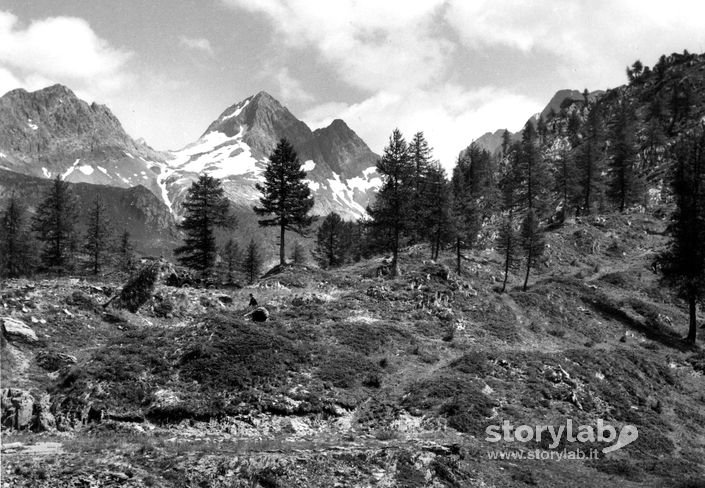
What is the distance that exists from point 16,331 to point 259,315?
11.0 m

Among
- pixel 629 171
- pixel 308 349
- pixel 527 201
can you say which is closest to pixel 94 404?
pixel 308 349

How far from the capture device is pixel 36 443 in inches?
461

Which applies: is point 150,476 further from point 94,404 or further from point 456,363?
point 456,363

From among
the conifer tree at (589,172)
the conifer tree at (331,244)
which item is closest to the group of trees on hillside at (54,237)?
the conifer tree at (331,244)

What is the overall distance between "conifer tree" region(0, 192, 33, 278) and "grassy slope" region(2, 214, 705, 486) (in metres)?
33.8

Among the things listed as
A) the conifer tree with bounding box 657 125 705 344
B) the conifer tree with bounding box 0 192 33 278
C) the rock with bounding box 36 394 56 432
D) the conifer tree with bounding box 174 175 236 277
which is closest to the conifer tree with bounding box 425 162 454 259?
the conifer tree with bounding box 657 125 705 344

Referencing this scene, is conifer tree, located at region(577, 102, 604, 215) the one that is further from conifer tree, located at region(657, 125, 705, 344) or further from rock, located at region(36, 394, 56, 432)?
rock, located at region(36, 394, 56, 432)

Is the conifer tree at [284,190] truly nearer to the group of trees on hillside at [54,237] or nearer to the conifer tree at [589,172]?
the group of trees on hillside at [54,237]

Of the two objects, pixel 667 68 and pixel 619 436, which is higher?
pixel 667 68

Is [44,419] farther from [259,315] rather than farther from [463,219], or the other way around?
[463,219]

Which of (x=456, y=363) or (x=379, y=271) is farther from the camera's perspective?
(x=379, y=271)

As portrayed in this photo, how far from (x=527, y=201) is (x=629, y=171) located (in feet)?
54.5

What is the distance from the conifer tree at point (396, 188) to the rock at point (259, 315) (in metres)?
15.3

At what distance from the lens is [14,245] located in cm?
5347
